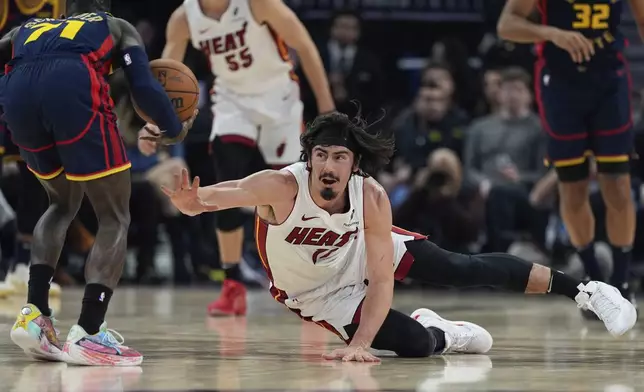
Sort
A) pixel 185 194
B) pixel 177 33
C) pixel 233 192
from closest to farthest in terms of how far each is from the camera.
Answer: pixel 185 194 → pixel 233 192 → pixel 177 33

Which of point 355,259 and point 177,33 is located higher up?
point 177,33

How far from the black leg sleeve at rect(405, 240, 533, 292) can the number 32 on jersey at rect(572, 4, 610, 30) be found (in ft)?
7.93

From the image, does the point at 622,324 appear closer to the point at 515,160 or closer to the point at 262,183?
the point at 262,183

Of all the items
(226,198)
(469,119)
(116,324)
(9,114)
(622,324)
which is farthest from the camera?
(469,119)

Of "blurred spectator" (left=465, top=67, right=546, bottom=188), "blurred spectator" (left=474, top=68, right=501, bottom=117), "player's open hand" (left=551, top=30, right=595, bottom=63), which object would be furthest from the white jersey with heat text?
"blurred spectator" (left=474, top=68, right=501, bottom=117)

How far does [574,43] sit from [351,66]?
5.22 metres

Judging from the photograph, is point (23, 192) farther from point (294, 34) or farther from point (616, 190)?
point (616, 190)

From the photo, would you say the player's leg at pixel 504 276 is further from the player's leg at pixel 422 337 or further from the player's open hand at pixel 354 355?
the player's open hand at pixel 354 355

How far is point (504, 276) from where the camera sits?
548cm

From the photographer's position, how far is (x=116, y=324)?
22.5 feet

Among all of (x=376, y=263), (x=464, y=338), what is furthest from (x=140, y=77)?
(x=464, y=338)

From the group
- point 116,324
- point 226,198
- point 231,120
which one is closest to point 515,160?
point 231,120

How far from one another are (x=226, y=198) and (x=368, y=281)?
0.89 metres

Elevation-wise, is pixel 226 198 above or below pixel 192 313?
above
